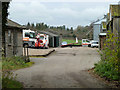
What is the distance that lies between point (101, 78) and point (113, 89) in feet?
7.49

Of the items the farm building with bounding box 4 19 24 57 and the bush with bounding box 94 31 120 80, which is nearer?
the bush with bounding box 94 31 120 80

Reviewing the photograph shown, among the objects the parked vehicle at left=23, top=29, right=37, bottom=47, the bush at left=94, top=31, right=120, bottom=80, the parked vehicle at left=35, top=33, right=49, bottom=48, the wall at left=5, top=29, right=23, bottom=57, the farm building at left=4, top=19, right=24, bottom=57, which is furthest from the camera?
the parked vehicle at left=35, top=33, right=49, bottom=48

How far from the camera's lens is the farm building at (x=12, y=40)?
18.8 metres

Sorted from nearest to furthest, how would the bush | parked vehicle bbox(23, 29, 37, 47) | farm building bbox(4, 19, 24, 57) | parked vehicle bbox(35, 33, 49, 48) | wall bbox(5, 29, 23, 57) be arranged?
the bush
farm building bbox(4, 19, 24, 57)
wall bbox(5, 29, 23, 57)
parked vehicle bbox(23, 29, 37, 47)
parked vehicle bbox(35, 33, 49, 48)

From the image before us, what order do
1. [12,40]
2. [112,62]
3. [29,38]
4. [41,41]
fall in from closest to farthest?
[112,62], [12,40], [29,38], [41,41]

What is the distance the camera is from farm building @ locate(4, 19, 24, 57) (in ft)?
61.8

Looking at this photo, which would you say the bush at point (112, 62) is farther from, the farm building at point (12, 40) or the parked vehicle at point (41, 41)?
the parked vehicle at point (41, 41)

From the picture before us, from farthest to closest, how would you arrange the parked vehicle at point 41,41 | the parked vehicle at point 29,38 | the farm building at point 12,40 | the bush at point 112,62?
the parked vehicle at point 41,41 < the parked vehicle at point 29,38 < the farm building at point 12,40 < the bush at point 112,62

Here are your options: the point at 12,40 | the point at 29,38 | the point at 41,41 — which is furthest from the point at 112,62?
the point at 41,41

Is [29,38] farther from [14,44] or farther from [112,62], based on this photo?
[112,62]

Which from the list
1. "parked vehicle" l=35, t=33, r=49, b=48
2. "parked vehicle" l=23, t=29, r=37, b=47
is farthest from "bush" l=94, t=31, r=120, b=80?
"parked vehicle" l=35, t=33, r=49, b=48

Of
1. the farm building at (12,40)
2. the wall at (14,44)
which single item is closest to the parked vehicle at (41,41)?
the wall at (14,44)

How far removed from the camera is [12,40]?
65.2ft

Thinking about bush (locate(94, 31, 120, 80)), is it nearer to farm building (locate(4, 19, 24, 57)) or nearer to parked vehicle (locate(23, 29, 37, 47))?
farm building (locate(4, 19, 24, 57))
